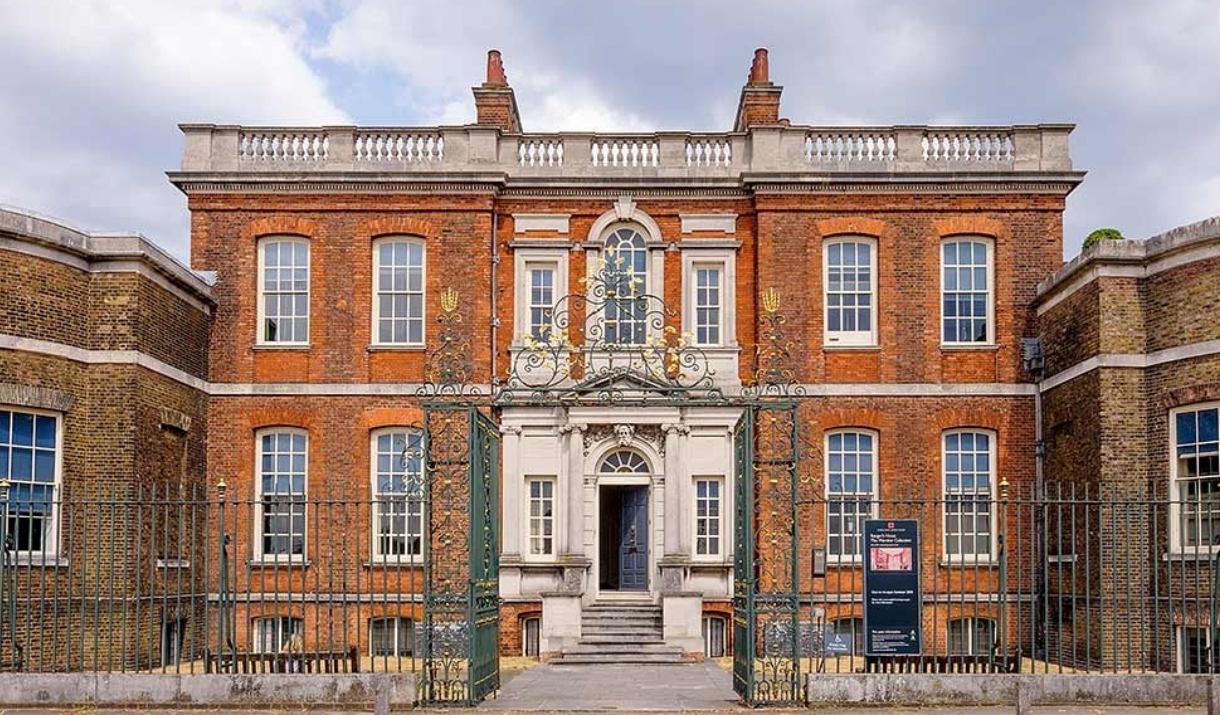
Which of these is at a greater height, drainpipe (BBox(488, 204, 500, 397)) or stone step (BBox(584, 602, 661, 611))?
drainpipe (BBox(488, 204, 500, 397))

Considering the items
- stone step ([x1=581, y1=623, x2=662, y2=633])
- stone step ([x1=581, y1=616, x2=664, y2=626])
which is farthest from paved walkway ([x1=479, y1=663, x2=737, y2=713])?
stone step ([x1=581, y1=616, x2=664, y2=626])

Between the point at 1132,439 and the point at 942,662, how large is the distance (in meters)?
6.09

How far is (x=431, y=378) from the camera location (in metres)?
25.2

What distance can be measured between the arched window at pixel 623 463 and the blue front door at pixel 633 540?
146 cm

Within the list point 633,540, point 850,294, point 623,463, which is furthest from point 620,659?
point 850,294

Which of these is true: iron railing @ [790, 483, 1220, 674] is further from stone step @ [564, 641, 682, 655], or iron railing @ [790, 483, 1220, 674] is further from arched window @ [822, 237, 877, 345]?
arched window @ [822, 237, 877, 345]

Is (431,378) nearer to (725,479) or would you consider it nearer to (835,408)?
(725,479)

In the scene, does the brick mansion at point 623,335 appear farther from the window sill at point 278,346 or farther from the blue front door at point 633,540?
the blue front door at point 633,540

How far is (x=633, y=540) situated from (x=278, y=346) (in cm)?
737

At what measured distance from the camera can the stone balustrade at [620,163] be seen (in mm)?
25500

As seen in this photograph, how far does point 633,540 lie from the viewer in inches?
1066

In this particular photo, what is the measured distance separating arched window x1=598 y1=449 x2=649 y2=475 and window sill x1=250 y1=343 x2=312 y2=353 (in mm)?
5599

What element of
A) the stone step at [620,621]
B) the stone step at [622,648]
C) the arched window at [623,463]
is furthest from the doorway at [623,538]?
the stone step at [622,648]

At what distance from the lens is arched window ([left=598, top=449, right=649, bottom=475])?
2519cm
